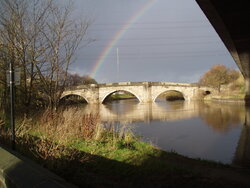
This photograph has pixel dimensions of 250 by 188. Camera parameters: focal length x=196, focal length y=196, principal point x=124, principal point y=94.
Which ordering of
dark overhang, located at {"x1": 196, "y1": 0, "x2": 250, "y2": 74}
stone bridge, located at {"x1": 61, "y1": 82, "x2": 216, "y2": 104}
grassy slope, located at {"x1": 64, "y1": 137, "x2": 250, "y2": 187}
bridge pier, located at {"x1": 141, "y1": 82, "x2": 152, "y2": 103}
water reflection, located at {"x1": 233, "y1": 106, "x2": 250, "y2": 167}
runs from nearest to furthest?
grassy slope, located at {"x1": 64, "y1": 137, "x2": 250, "y2": 187}
dark overhang, located at {"x1": 196, "y1": 0, "x2": 250, "y2": 74}
water reflection, located at {"x1": 233, "y1": 106, "x2": 250, "y2": 167}
bridge pier, located at {"x1": 141, "y1": 82, "x2": 152, "y2": 103}
stone bridge, located at {"x1": 61, "y1": 82, "x2": 216, "y2": 104}

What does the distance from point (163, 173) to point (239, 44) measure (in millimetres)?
6677

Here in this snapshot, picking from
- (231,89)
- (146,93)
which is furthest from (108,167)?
(231,89)

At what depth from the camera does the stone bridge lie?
39312mm

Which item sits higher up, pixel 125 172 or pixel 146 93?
pixel 146 93

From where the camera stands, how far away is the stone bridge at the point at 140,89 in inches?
1548

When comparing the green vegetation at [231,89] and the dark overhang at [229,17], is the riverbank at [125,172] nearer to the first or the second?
the dark overhang at [229,17]

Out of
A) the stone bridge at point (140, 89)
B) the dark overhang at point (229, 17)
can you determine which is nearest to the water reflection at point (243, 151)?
the dark overhang at point (229, 17)

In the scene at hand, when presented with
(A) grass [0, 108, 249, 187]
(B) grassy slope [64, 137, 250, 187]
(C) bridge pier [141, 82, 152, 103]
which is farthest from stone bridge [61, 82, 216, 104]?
(B) grassy slope [64, 137, 250, 187]

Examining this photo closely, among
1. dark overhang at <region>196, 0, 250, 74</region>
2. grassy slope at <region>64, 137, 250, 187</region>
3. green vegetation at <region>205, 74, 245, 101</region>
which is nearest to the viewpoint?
grassy slope at <region>64, 137, 250, 187</region>

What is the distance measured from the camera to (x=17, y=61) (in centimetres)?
683

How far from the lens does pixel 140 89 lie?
130 feet

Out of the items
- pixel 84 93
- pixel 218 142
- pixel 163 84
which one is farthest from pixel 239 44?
pixel 84 93

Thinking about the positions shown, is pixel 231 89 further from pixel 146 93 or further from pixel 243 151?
pixel 243 151

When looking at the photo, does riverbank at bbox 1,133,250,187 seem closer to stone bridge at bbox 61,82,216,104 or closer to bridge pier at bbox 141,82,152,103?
bridge pier at bbox 141,82,152,103
